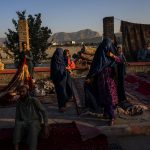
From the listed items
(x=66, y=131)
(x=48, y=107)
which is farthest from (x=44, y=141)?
(x=48, y=107)

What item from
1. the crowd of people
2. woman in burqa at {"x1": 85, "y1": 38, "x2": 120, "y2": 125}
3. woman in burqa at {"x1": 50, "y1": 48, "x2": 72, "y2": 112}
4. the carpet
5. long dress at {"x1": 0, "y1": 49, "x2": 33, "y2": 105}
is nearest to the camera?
the crowd of people

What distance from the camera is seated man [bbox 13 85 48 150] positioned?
5652 millimetres

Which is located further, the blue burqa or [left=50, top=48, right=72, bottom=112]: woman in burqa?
[left=50, top=48, right=72, bottom=112]: woman in burqa

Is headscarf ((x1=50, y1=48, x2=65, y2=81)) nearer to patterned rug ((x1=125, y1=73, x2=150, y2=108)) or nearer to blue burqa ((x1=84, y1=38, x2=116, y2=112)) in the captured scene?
blue burqa ((x1=84, y1=38, x2=116, y2=112))

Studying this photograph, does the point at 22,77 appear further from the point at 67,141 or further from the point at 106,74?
the point at 67,141

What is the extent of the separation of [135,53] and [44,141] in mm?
13163

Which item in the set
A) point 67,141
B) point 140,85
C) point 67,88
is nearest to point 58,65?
point 67,88

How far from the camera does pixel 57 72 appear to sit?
29.1ft

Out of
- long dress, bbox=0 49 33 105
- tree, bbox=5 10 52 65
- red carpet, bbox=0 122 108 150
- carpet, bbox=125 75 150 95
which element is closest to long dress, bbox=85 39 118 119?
red carpet, bbox=0 122 108 150

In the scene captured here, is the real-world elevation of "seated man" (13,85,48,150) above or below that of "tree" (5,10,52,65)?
below

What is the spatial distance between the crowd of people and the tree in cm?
761

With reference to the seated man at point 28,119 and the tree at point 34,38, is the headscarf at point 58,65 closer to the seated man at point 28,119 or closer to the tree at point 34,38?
the seated man at point 28,119

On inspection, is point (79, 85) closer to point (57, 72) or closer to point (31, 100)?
point (57, 72)

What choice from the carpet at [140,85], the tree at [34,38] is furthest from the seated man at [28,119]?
the tree at [34,38]
